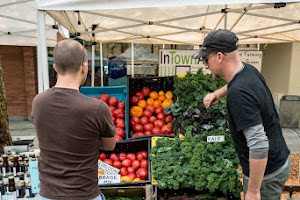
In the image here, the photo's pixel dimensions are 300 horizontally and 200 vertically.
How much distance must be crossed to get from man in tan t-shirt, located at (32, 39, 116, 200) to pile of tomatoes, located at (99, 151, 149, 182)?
155 cm

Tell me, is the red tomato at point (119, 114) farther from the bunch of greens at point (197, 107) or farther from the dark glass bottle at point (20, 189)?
the dark glass bottle at point (20, 189)

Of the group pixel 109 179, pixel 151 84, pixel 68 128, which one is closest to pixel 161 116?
pixel 151 84

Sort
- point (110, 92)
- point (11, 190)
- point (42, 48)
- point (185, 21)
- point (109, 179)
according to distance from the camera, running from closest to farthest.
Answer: point (11, 190)
point (42, 48)
point (109, 179)
point (110, 92)
point (185, 21)

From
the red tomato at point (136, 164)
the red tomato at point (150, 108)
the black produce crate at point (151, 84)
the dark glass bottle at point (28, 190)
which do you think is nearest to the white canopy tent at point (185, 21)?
the black produce crate at point (151, 84)

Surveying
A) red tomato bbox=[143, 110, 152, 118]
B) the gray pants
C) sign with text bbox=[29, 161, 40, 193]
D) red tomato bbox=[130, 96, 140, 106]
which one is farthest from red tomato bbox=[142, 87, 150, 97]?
the gray pants

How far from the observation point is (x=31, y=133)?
290 inches

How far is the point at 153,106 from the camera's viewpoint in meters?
3.89

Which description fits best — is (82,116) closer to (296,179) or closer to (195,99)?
(195,99)

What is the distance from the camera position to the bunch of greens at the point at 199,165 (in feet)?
7.88

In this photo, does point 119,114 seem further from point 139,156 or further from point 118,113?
point 139,156

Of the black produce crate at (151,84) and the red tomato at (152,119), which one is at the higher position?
the black produce crate at (151,84)

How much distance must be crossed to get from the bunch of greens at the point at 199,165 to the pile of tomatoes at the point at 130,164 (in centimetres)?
36

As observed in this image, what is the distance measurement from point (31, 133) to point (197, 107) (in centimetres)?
623

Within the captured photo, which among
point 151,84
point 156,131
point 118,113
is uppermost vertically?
point 151,84
